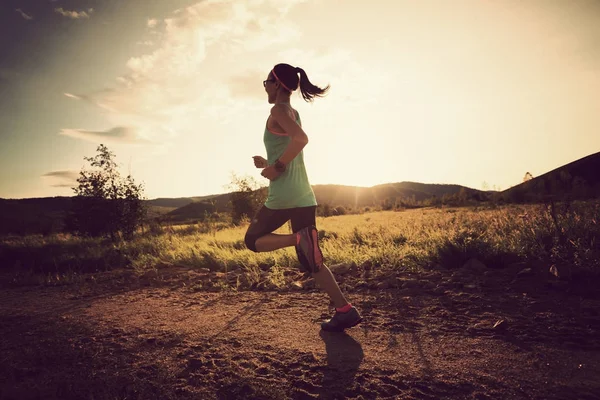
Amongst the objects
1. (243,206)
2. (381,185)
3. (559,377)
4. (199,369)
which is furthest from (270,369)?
(381,185)

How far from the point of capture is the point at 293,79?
2943mm

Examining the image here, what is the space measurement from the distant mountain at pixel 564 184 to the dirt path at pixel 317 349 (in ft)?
13.1

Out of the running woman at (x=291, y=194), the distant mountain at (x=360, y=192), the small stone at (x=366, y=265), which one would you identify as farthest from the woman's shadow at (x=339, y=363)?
the distant mountain at (x=360, y=192)

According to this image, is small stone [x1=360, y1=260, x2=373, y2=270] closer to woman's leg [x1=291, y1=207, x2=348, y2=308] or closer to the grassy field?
the grassy field

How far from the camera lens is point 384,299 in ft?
12.1

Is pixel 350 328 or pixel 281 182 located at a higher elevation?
pixel 281 182

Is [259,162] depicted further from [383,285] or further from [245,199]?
[245,199]

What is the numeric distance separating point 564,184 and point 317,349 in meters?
8.16

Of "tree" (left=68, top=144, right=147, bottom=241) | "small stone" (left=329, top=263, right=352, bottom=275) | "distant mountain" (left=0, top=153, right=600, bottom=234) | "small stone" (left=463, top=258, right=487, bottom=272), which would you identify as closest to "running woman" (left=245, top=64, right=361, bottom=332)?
"small stone" (left=329, top=263, right=352, bottom=275)

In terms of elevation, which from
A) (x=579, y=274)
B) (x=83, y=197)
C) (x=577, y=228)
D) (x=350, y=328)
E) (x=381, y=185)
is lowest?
(x=350, y=328)

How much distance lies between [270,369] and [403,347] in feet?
3.29

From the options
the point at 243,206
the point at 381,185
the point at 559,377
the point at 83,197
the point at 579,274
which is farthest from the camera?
the point at 381,185

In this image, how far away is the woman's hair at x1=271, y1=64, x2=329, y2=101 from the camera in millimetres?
2916

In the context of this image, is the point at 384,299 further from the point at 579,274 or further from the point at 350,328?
the point at 579,274
